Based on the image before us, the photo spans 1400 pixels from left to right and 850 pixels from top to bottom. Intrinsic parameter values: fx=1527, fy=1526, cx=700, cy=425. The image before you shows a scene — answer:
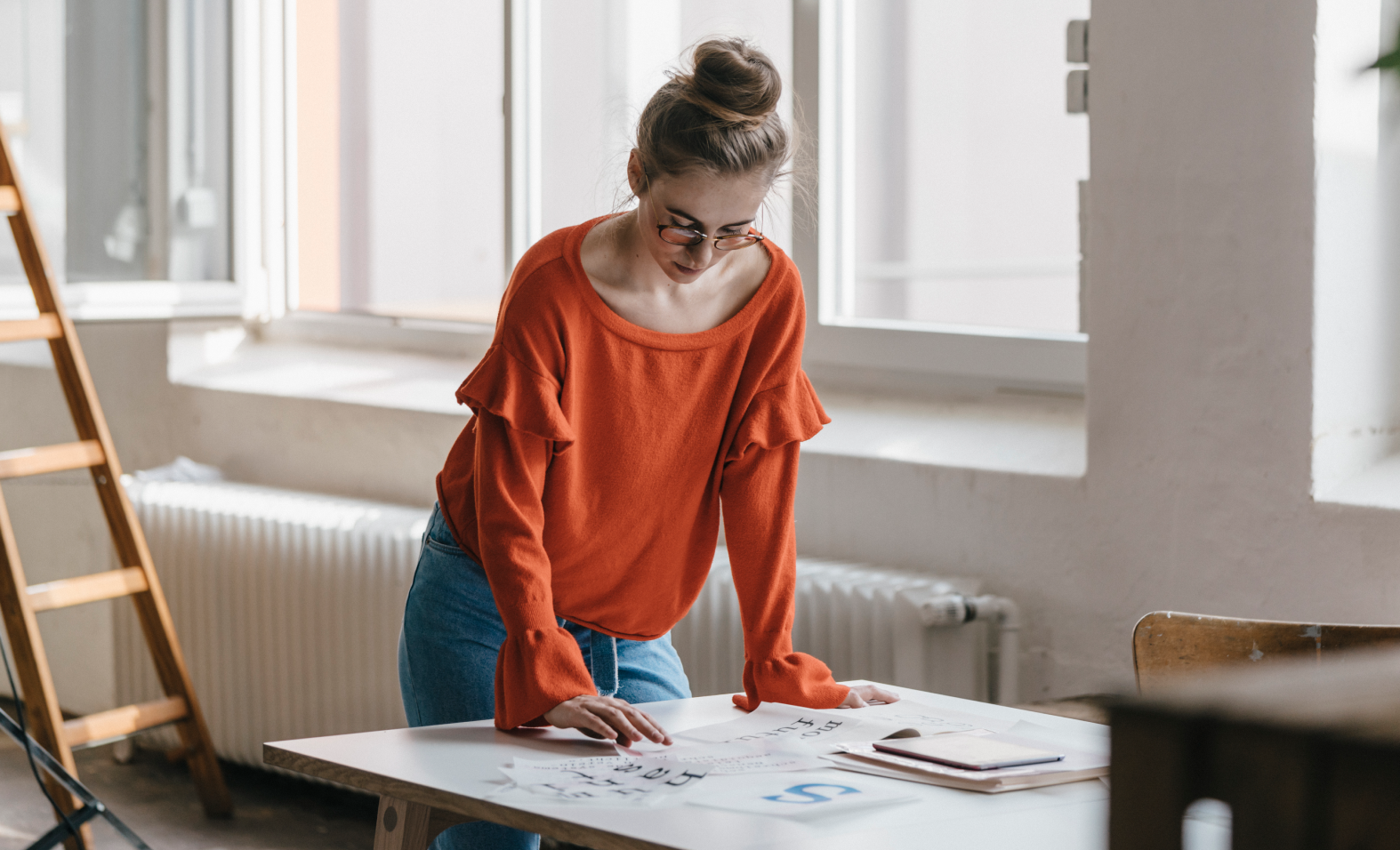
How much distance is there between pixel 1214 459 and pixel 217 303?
2516mm

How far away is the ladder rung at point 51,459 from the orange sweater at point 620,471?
5.39 feet

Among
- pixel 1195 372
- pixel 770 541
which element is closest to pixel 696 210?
pixel 770 541

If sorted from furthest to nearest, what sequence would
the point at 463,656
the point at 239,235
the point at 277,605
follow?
the point at 239,235
the point at 277,605
the point at 463,656

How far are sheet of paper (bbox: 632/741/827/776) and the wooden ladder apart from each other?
1.93 m

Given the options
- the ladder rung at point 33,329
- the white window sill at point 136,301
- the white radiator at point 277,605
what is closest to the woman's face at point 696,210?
the white radiator at point 277,605

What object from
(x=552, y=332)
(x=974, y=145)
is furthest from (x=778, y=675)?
(x=974, y=145)

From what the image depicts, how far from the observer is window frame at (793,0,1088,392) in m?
2.84

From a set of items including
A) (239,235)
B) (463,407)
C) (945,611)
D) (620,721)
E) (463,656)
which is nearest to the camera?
(620,721)

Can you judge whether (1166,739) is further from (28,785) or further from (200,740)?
(28,785)

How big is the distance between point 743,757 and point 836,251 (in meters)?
1.71

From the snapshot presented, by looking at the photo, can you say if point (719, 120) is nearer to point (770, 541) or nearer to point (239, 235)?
point (770, 541)

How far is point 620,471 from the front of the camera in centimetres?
169

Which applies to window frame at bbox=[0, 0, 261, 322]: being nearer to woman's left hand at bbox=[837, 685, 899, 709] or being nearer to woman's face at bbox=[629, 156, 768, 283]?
woman's face at bbox=[629, 156, 768, 283]

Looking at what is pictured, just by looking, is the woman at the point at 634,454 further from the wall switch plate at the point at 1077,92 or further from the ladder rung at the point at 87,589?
the ladder rung at the point at 87,589
